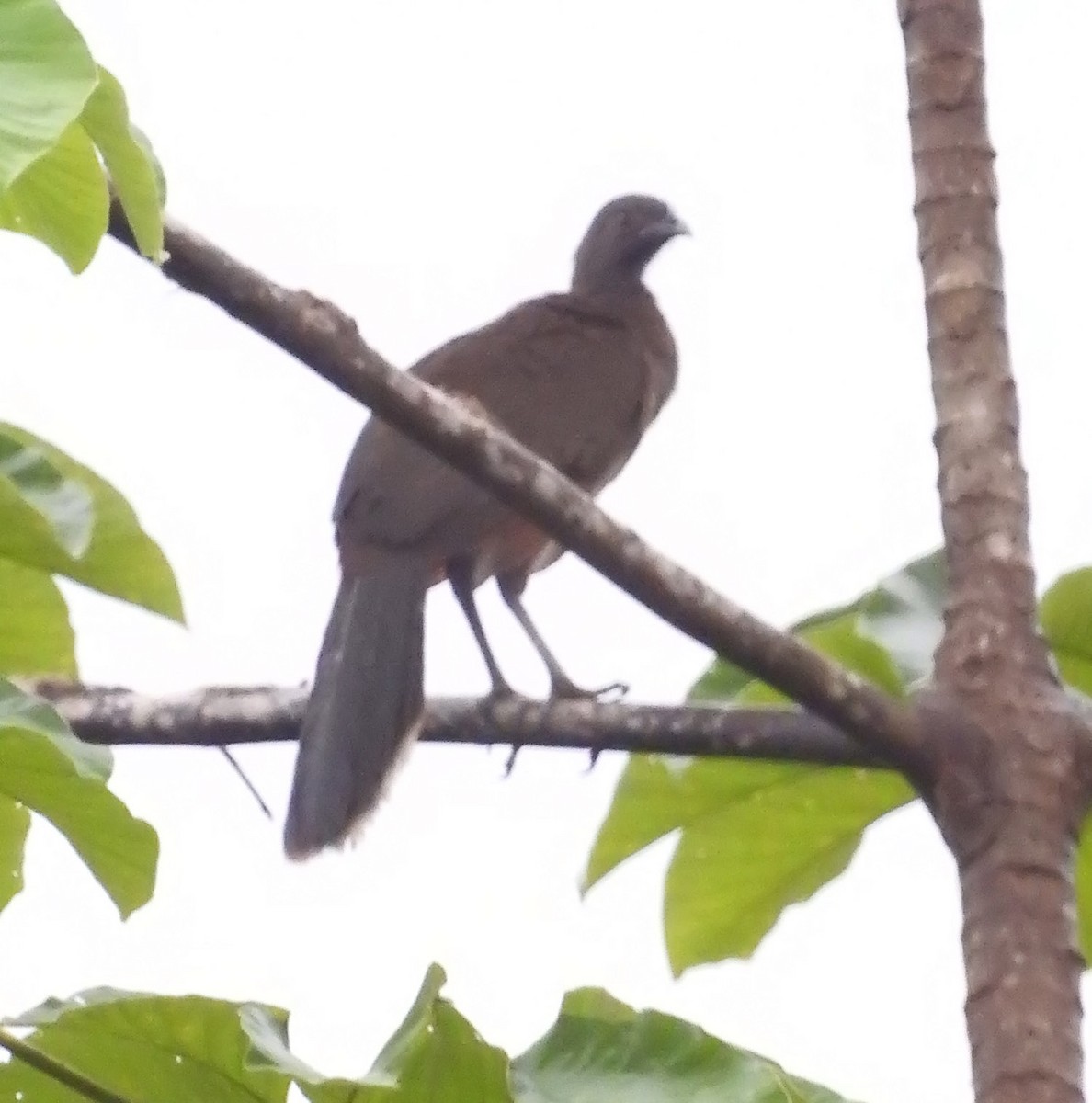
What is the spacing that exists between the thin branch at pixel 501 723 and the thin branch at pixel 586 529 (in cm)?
7

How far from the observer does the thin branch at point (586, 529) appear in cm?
185

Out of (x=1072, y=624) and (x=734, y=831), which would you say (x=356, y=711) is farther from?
(x=1072, y=624)

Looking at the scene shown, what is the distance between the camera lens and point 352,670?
3.42 meters

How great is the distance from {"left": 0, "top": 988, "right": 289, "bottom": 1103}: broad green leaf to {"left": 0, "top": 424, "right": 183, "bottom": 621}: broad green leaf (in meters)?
0.68

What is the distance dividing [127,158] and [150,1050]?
0.66 m

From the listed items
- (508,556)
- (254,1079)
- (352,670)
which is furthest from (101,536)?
(508,556)

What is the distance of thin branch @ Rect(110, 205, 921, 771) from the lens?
6.07 ft

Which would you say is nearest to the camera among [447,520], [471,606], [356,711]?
[356,711]

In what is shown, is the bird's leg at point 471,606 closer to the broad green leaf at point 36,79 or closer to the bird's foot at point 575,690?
the bird's foot at point 575,690

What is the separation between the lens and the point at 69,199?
1.48m

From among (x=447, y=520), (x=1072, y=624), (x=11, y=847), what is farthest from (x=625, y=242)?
(x=11, y=847)

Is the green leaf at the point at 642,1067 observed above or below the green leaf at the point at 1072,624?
below

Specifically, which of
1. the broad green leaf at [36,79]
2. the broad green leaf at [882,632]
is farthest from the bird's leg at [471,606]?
the broad green leaf at [36,79]

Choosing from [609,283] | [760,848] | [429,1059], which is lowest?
[429,1059]
